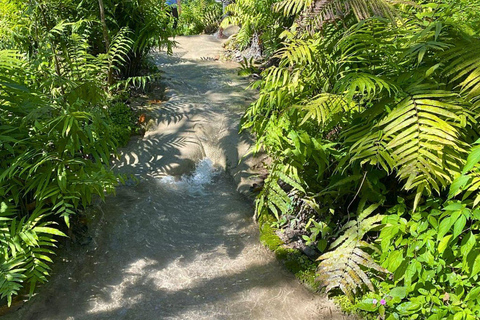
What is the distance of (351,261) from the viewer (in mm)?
3084

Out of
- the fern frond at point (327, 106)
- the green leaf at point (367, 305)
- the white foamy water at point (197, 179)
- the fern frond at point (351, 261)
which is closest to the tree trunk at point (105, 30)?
the white foamy water at point (197, 179)

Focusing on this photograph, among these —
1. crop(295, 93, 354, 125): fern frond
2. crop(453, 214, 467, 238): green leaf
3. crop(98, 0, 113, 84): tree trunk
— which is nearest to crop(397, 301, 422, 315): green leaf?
crop(453, 214, 467, 238): green leaf

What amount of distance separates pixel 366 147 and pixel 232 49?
25.6ft

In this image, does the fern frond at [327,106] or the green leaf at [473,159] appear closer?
the green leaf at [473,159]

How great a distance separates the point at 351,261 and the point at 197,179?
2.60 metres

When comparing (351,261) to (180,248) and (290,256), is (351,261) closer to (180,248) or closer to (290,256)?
(290,256)

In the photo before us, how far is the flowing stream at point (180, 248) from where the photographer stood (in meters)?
3.21

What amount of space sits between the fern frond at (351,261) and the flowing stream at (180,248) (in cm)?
26

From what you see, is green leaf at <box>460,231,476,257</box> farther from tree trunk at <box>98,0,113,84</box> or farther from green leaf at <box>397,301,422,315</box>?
tree trunk at <box>98,0,113,84</box>

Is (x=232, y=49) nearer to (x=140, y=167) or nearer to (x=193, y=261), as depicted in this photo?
(x=140, y=167)

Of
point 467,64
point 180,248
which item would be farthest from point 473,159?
point 180,248

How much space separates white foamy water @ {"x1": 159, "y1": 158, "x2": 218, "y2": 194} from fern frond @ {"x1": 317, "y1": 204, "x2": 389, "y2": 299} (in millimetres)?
2126

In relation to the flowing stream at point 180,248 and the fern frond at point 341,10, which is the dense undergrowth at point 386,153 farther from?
the flowing stream at point 180,248

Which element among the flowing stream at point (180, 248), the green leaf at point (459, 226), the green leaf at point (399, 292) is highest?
the green leaf at point (459, 226)
